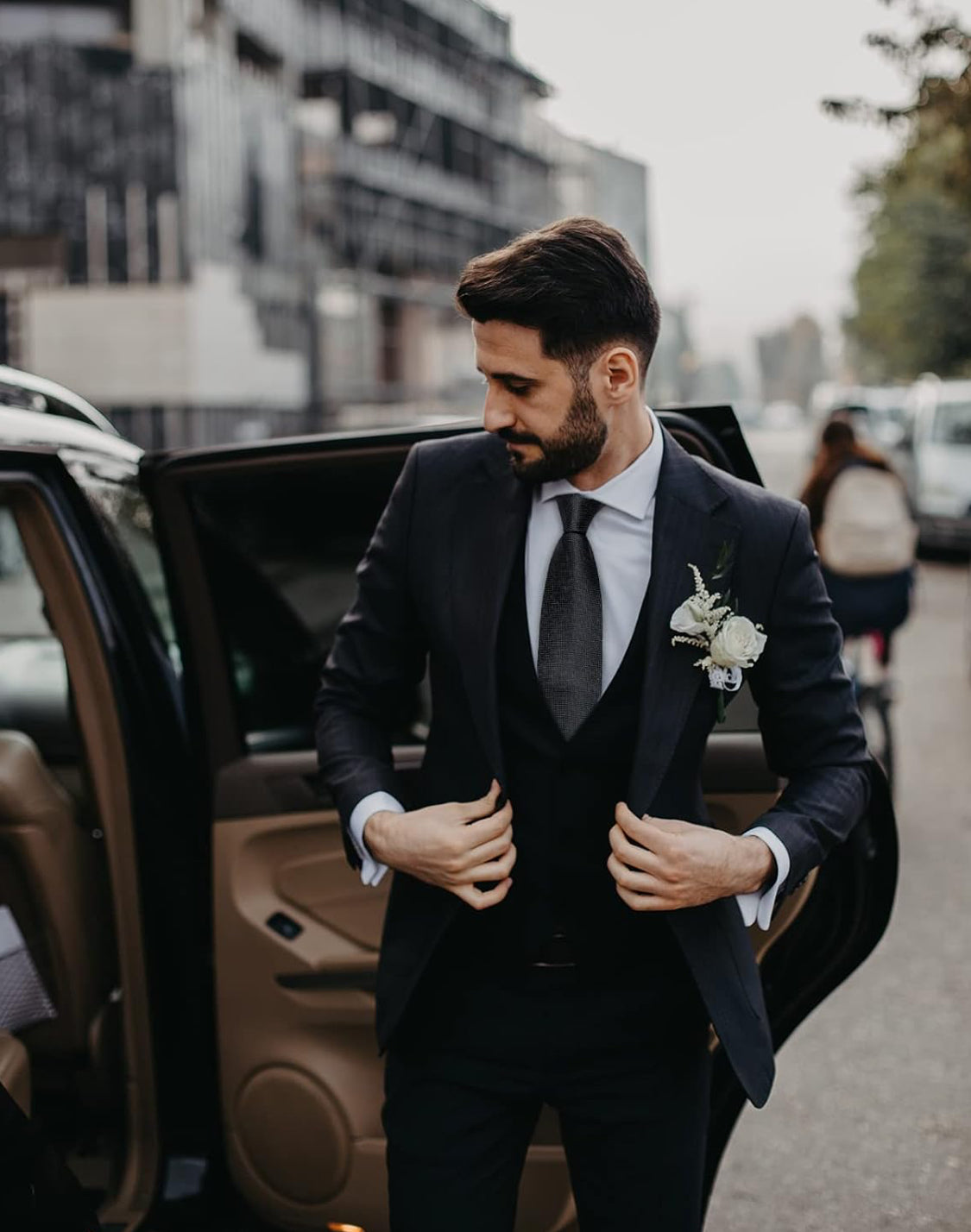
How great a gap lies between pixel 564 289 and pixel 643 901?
798 millimetres

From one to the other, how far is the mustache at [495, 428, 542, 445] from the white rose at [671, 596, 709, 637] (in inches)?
11.6

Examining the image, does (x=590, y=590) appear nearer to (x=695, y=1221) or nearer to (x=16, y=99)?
(x=695, y=1221)

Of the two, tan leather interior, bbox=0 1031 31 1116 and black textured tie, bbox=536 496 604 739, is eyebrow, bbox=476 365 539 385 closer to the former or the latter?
black textured tie, bbox=536 496 604 739

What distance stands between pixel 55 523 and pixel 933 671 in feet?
A: 31.0

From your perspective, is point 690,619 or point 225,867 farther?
point 225,867

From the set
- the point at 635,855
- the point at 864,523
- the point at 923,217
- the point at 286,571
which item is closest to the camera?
the point at 635,855

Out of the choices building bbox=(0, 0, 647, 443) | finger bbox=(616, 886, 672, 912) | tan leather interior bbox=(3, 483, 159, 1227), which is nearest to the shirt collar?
finger bbox=(616, 886, 672, 912)

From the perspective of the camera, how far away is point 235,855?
9.39 ft

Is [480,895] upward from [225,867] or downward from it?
upward

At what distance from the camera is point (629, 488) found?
2164 millimetres

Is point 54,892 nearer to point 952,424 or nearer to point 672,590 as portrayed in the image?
point 672,590

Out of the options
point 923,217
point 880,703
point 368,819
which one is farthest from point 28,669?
point 923,217

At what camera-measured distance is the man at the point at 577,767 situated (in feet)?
6.73

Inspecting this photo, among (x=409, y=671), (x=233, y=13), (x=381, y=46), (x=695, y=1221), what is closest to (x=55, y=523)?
(x=409, y=671)
